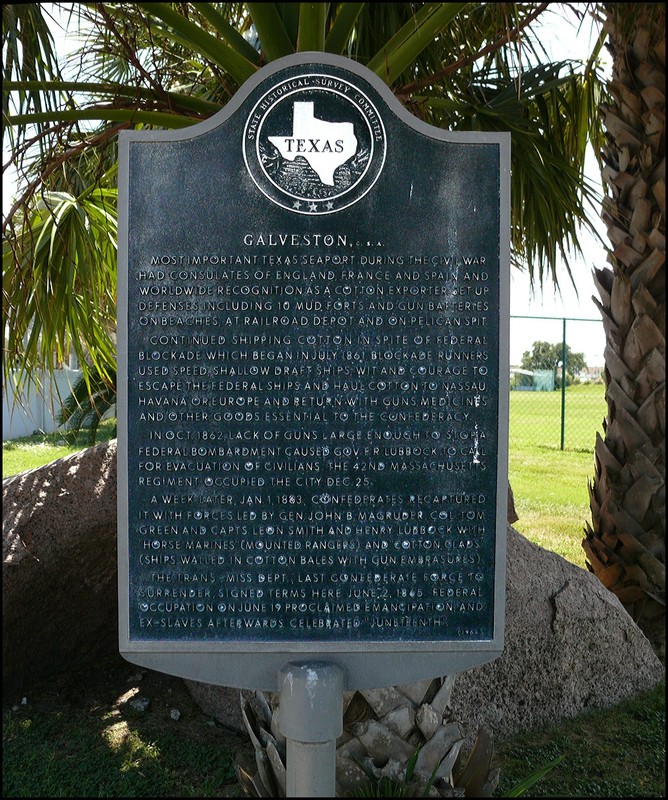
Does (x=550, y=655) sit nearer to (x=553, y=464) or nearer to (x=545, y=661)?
(x=545, y=661)

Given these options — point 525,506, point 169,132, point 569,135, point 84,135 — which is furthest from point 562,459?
point 169,132

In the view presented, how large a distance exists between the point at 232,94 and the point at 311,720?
2910mm

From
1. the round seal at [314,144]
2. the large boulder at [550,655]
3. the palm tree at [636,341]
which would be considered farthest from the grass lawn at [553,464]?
the round seal at [314,144]

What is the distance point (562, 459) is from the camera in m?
12.1

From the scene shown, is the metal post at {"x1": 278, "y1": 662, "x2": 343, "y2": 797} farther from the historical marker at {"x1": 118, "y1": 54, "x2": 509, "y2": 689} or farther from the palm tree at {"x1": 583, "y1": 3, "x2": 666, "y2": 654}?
the palm tree at {"x1": 583, "y1": 3, "x2": 666, "y2": 654}

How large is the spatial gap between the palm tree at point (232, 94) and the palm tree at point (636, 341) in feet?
1.12

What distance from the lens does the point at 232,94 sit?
397 cm

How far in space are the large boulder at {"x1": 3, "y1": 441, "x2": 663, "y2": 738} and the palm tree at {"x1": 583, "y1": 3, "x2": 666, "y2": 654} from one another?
0.62 meters

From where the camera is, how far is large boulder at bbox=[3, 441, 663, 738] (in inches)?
157

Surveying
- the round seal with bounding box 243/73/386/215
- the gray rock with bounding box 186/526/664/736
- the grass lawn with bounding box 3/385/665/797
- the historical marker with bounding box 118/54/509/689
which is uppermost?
the round seal with bounding box 243/73/386/215

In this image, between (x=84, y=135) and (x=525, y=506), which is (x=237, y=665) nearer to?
(x=84, y=135)

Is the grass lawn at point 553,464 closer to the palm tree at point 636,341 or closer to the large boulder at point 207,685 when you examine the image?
the palm tree at point 636,341

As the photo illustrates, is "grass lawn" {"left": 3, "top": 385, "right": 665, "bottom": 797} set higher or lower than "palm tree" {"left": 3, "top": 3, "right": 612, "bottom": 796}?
lower

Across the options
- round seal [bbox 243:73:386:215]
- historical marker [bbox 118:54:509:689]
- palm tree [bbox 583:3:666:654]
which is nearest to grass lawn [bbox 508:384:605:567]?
palm tree [bbox 583:3:666:654]
